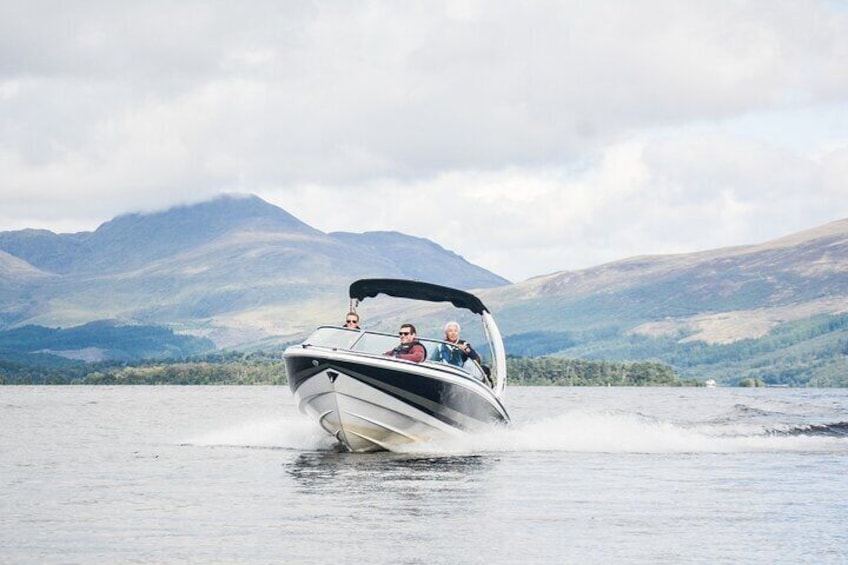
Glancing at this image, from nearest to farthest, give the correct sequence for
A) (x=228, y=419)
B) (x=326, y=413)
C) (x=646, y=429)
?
(x=326, y=413)
(x=646, y=429)
(x=228, y=419)

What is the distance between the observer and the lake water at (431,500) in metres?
19.6

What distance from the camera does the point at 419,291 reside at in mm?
38906

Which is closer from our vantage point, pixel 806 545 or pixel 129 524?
pixel 806 545

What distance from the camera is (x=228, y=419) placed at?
213 ft

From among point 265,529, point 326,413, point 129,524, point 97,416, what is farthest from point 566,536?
point 97,416

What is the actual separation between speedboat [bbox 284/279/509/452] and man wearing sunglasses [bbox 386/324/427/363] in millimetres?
337

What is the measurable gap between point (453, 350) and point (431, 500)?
36.1 feet

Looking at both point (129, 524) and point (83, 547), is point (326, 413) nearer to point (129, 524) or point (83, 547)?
point (129, 524)

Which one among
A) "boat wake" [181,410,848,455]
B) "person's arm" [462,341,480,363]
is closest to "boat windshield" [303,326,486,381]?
"person's arm" [462,341,480,363]

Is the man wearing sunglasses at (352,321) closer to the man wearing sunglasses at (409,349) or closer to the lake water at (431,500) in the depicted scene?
the man wearing sunglasses at (409,349)

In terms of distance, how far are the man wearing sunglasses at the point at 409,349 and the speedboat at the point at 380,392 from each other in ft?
1.11

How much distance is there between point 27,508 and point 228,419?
41024 mm

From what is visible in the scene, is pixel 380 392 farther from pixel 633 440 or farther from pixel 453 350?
pixel 633 440

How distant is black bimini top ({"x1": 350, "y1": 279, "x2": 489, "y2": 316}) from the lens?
3828cm
